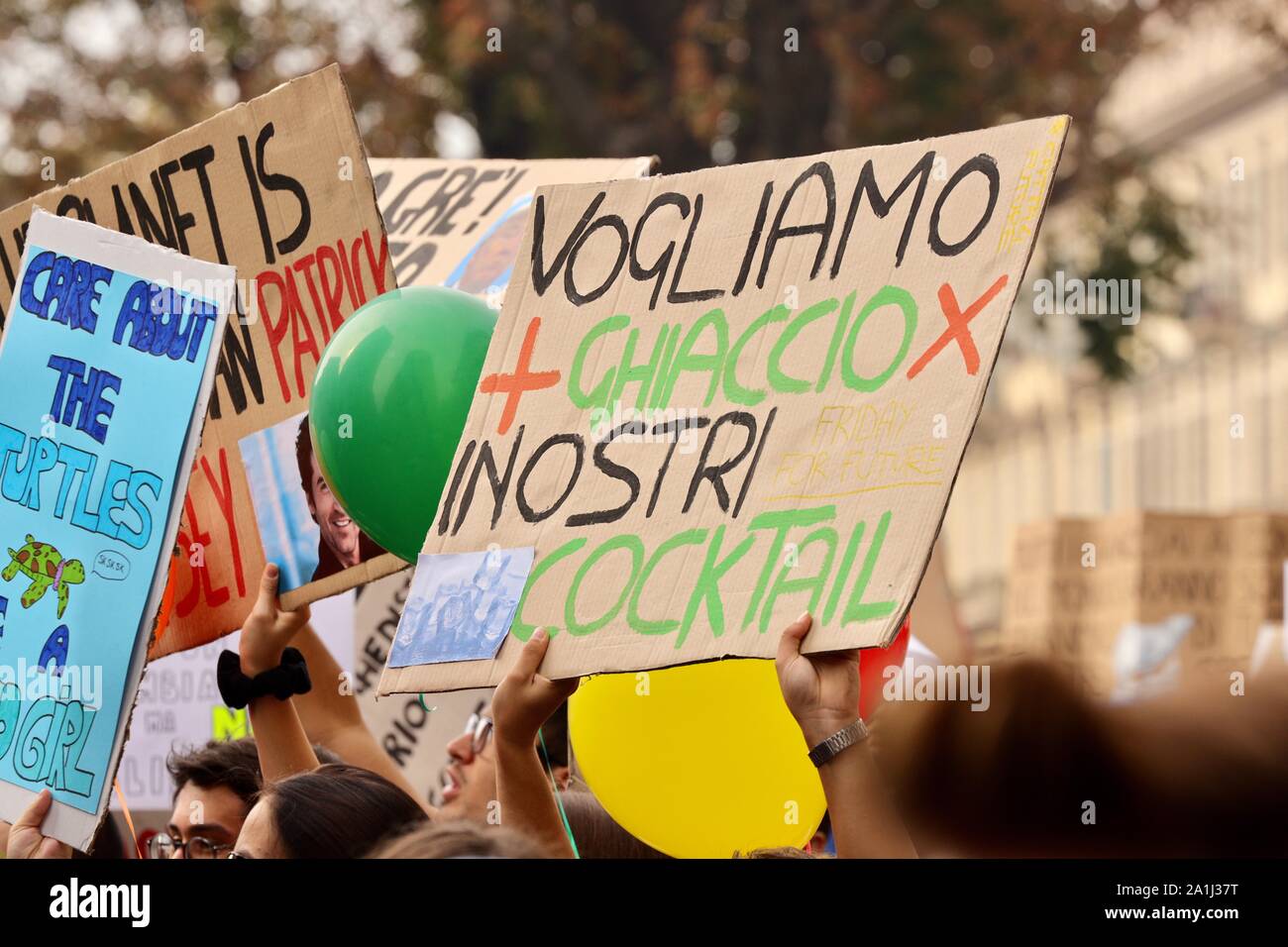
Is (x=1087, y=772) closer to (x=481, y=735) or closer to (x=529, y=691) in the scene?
(x=529, y=691)

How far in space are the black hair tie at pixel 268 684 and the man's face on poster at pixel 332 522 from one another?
0.21m

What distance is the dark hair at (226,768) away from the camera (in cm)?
367

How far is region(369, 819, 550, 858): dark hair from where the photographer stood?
2.24m

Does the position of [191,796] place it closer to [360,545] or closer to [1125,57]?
[360,545]

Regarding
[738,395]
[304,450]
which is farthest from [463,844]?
[304,450]

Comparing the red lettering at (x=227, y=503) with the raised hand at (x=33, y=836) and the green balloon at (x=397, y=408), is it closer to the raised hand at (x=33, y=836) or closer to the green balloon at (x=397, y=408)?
the green balloon at (x=397, y=408)

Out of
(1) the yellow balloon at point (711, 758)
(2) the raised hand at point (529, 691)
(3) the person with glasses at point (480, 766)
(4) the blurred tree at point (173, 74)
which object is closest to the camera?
(2) the raised hand at point (529, 691)

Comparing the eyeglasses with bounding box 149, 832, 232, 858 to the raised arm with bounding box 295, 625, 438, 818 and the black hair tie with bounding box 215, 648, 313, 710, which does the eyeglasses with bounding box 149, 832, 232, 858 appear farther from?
the raised arm with bounding box 295, 625, 438, 818

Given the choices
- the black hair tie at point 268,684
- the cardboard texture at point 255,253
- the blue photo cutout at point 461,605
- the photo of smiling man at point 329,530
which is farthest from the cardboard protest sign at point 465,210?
the blue photo cutout at point 461,605

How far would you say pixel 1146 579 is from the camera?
282 inches

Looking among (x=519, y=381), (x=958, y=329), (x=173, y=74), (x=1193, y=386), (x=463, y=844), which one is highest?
(x=1193, y=386)

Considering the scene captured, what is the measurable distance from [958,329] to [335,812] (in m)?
1.15
